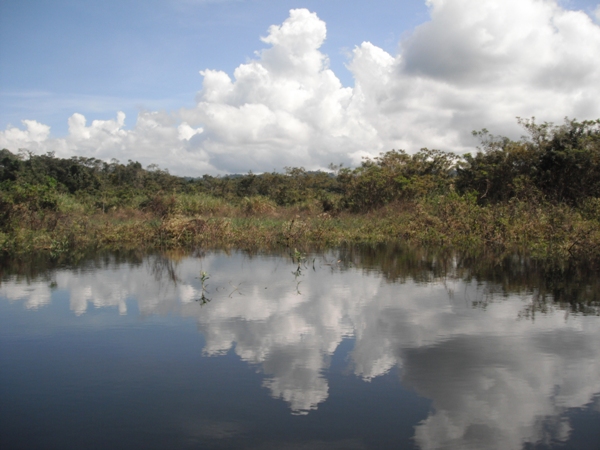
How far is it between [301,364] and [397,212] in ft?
54.9

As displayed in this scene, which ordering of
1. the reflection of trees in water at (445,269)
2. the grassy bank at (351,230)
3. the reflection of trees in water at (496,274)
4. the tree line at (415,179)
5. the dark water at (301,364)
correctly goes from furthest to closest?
the tree line at (415,179), the grassy bank at (351,230), the reflection of trees in water at (445,269), the reflection of trees in water at (496,274), the dark water at (301,364)

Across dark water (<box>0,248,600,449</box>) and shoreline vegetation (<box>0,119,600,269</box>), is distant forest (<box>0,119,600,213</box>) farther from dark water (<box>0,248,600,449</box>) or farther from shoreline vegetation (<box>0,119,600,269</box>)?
dark water (<box>0,248,600,449</box>)

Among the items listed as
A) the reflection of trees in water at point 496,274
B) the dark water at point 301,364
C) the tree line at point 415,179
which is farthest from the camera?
the tree line at point 415,179

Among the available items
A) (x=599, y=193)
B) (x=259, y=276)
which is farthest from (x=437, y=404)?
(x=599, y=193)

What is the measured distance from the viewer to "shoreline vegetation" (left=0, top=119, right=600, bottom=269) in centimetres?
1504

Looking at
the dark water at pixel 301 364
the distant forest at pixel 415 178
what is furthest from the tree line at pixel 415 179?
the dark water at pixel 301 364

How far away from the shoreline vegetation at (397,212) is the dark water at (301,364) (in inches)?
218

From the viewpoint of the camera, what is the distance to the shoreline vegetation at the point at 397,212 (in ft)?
49.3

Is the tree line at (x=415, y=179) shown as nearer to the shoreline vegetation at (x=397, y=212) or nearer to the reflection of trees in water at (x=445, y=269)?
the shoreline vegetation at (x=397, y=212)

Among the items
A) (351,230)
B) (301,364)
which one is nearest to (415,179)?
(351,230)

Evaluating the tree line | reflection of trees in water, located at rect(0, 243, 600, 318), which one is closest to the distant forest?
the tree line

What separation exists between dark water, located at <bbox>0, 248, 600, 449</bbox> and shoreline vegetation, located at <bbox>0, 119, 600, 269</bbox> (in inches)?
218

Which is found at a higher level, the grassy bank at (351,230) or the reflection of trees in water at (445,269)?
the grassy bank at (351,230)

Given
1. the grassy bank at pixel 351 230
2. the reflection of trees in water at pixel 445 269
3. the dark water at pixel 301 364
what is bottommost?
the dark water at pixel 301 364
